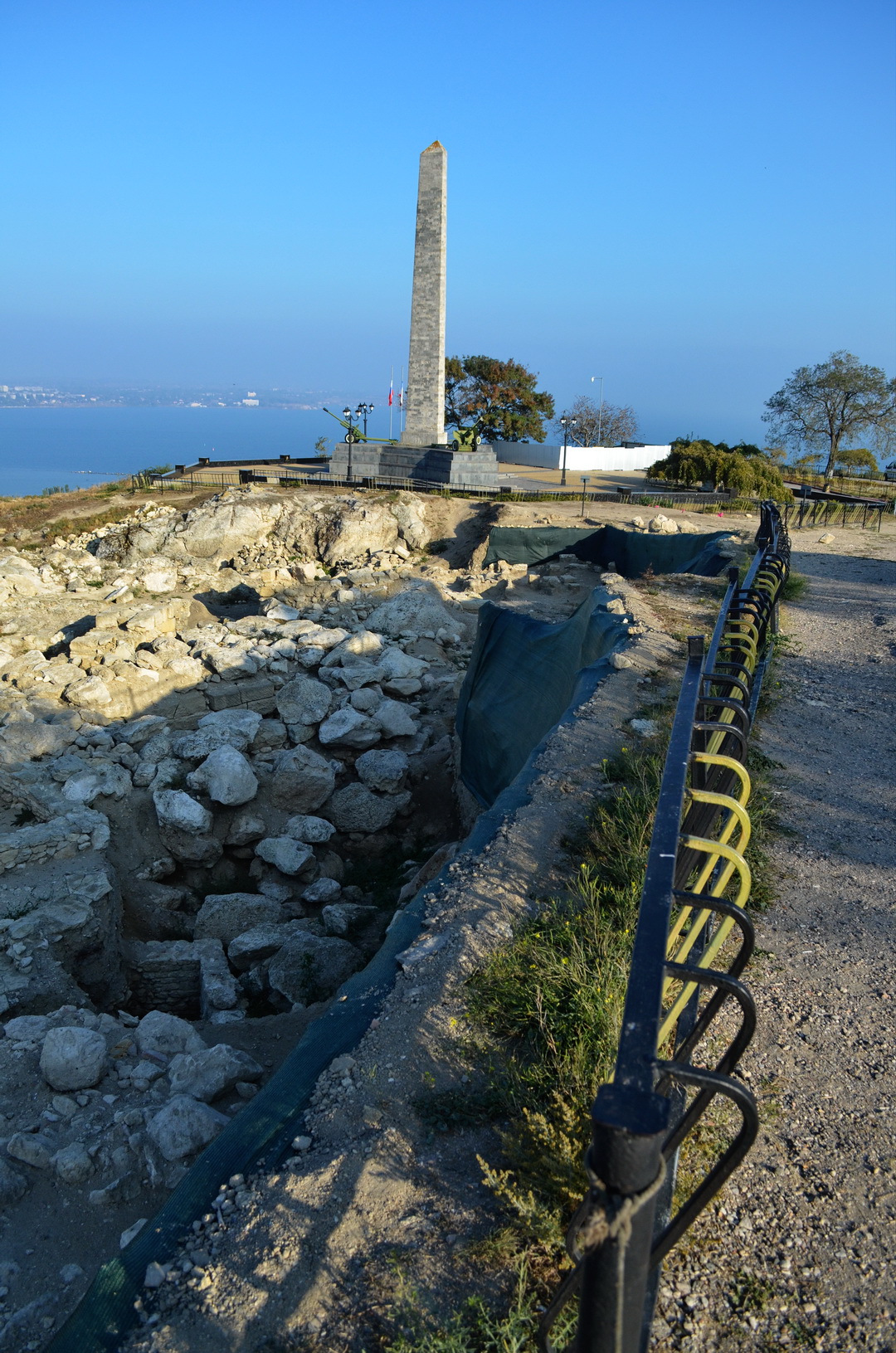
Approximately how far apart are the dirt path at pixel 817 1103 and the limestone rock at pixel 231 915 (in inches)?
201

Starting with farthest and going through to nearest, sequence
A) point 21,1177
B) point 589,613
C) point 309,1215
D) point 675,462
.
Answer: point 675,462 → point 589,613 → point 21,1177 → point 309,1215

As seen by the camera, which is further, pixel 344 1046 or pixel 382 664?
pixel 382 664

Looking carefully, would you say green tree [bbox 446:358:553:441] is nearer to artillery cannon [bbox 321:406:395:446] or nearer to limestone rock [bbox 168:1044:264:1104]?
artillery cannon [bbox 321:406:395:446]

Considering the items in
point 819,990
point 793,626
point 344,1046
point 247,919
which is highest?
point 793,626

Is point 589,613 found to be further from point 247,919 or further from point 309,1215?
point 309,1215

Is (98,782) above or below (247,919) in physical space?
above

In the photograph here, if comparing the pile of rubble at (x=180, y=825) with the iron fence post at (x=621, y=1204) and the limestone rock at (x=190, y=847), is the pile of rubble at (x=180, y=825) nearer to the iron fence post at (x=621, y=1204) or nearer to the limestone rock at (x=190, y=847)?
the limestone rock at (x=190, y=847)

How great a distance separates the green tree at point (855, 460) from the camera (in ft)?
122

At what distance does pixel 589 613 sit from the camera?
33.7ft

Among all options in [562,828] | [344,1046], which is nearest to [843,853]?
[562,828]

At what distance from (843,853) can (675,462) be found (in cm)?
2821

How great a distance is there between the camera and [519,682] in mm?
9930

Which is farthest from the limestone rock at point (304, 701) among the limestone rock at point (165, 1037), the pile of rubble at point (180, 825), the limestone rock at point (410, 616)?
the limestone rock at point (165, 1037)

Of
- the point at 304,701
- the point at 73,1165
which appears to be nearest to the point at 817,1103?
the point at 73,1165
